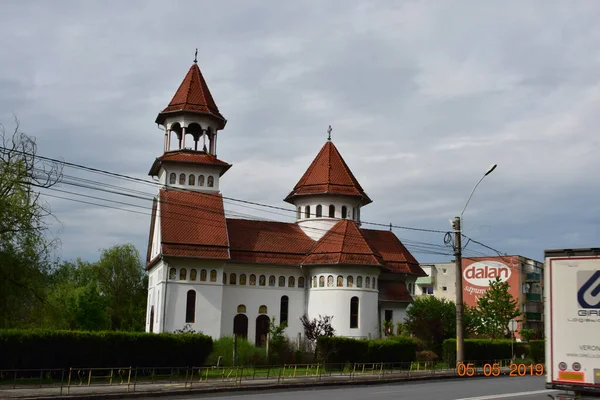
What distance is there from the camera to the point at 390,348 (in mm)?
42156

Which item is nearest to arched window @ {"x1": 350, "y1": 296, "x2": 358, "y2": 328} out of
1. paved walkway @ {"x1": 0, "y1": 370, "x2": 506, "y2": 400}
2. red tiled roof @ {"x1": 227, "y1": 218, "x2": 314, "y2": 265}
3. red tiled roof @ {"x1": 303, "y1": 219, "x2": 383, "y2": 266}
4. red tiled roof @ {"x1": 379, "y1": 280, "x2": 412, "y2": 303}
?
red tiled roof @ {"x1": 303, "y1": 219, "x2": 383, "y2": 266}

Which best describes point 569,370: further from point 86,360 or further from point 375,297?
point 375,297

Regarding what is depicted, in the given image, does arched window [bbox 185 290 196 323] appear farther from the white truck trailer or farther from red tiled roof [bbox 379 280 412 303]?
the white truck trailer

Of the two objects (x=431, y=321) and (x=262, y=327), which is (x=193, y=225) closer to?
(x=262, y=327)

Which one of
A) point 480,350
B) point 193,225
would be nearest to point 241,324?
point 193,225

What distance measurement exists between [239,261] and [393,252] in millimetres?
14839

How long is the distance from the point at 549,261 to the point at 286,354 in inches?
1196

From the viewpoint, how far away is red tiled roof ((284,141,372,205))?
5762 cm

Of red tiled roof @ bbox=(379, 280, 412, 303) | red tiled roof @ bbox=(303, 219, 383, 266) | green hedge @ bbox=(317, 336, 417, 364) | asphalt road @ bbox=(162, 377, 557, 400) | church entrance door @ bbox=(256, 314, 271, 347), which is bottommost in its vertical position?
asphalt road @ bbox=(162, 377, 557, 400)

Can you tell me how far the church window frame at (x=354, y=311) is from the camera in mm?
50875

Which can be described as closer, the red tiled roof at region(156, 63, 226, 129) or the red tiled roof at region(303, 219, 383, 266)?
the red tiled roof at region(303, 219, 383, 266)

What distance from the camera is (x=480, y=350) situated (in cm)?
4481

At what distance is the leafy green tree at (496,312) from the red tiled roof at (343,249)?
55.4 ft

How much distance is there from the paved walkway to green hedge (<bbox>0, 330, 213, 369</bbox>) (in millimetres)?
3003
